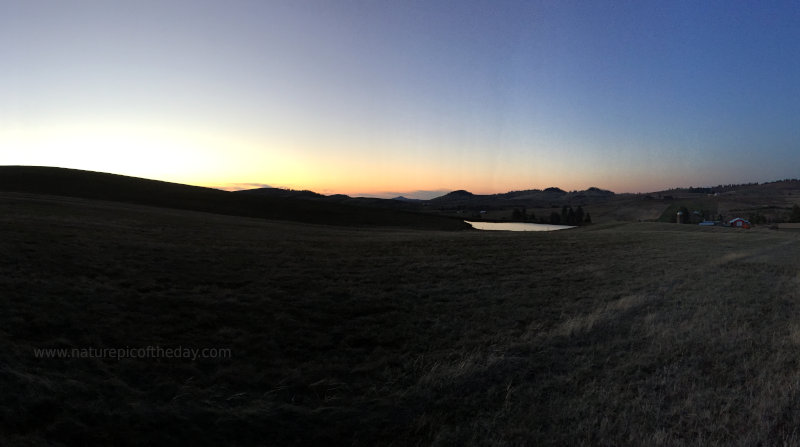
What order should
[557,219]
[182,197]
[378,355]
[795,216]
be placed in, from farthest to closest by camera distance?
1. [557,219]
2. [795,216]
3. [182,197]
4. [378,355]

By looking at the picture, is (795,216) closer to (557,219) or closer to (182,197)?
(557,219)

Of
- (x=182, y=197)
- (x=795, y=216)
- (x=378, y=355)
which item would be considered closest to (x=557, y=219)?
(x=795, y=216)

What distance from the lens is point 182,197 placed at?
77.8 m

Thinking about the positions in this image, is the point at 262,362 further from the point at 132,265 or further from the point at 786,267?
the point at 786,267

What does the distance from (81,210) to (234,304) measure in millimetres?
32488

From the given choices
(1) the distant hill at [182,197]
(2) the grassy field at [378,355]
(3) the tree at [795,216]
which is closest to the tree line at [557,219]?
(3) the tree at [795,216]

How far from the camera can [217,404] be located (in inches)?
273

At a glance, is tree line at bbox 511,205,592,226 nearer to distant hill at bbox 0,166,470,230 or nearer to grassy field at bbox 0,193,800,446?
distant hill at bbox 0,166,470,230

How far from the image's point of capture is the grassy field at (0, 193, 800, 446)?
626 cm

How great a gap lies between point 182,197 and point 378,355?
8100cm

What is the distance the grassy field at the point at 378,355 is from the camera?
6.26 meters

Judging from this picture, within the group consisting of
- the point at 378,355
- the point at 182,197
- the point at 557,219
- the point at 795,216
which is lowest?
the point at 378,355

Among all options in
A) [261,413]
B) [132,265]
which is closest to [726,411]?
[261,413]

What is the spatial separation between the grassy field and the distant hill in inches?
2208
